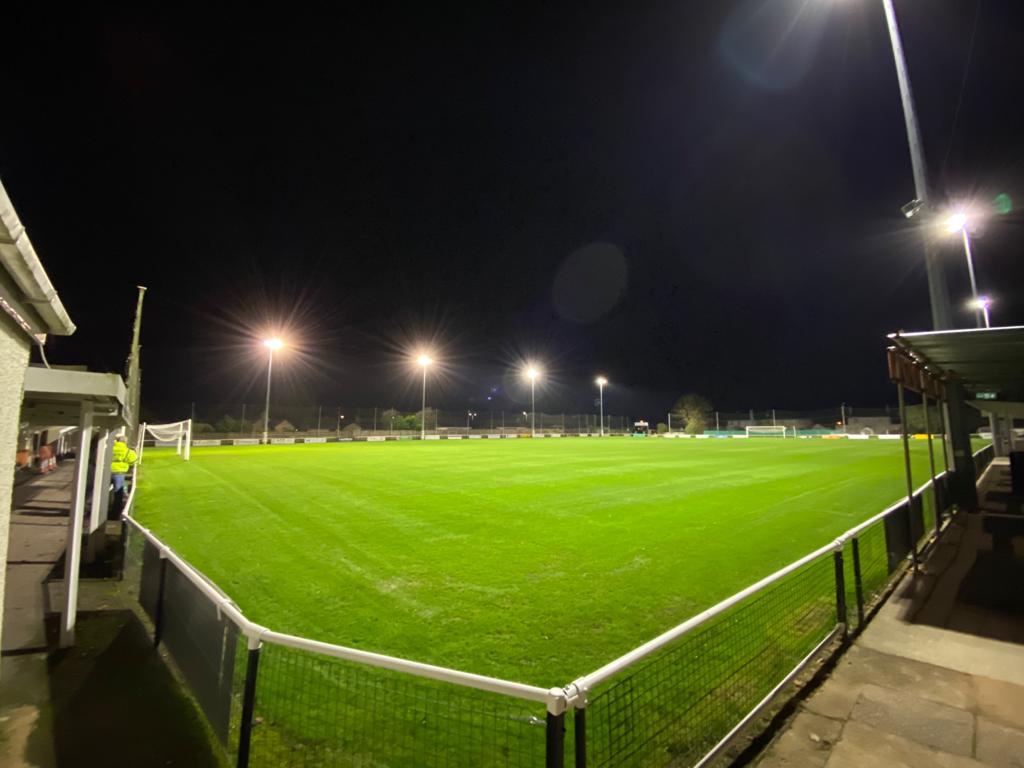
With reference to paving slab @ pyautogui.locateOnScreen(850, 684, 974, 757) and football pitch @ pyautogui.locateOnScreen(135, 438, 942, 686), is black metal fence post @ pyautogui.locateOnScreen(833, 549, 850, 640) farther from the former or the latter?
football pitch @ pyautogui.locateOnScreen(135, 438, 942, 686)

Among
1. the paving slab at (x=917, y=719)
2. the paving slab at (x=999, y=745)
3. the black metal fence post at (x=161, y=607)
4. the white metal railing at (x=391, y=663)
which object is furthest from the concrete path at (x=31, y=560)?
the paving slab at (x=999, y=745)

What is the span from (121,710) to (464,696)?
2.70 metres

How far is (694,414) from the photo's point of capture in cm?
7500

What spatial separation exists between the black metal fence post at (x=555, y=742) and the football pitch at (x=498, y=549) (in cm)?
204

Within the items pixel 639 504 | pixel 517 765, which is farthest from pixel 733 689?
pixel 639 504

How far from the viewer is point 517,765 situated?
3.04 meters

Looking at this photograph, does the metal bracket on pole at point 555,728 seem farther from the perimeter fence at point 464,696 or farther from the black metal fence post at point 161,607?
the black metal fence post at point 161,607

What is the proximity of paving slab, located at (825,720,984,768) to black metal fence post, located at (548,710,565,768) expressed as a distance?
2027 millimetres

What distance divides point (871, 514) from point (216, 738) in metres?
12.2

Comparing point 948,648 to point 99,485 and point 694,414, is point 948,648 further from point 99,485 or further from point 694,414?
point 694,414

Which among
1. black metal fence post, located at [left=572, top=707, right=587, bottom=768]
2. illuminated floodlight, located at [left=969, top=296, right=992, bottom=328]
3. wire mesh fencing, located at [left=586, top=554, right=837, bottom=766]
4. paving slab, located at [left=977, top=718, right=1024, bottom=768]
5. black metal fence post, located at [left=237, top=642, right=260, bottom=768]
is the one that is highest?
illuminated floodlight, located at [left=969, top=296, right=992, bottom=328]

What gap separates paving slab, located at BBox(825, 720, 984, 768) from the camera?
2.87 m

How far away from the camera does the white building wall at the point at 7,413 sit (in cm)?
239

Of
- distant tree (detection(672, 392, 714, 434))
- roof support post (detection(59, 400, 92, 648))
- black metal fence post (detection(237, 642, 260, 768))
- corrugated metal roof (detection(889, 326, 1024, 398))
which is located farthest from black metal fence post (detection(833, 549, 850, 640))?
distant tree (detection(672, 392, 714, 434))
